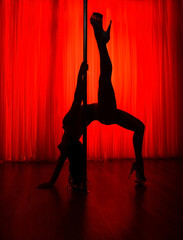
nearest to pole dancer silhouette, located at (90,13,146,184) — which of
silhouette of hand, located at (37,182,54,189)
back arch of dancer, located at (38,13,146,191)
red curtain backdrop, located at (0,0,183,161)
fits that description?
back arch of dancer, located at (38,13,146,191)

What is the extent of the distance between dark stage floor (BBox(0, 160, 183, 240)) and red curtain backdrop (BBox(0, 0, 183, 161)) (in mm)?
1090

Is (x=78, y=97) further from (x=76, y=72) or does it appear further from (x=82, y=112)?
(x=76, y=72)

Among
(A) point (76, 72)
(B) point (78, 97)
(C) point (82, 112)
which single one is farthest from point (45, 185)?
(A) point (76, 72)

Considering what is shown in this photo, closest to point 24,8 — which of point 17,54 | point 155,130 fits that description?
point 17,54

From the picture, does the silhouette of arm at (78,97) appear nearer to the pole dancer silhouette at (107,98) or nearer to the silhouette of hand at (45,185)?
the pole dancer silhouette at (107,98)

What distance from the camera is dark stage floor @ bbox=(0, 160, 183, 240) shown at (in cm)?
134

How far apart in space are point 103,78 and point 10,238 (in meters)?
1.27

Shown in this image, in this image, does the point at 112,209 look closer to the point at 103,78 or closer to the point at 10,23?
the point at 103,78

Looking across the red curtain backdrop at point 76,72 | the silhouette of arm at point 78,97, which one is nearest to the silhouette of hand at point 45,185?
the silhouette of arm at point 78,97

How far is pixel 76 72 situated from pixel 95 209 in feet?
8.53

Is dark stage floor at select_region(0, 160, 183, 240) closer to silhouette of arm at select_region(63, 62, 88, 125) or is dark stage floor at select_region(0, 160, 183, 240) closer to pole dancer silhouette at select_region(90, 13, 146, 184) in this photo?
pole dancer silhouette at select_region(90, 13, 146, 184)

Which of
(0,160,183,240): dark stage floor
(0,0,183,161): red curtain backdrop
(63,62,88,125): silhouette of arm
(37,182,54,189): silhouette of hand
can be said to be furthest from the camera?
(0,0,183,161): red curtain backdrop

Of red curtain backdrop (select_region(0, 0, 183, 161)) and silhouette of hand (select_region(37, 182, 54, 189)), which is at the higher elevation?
red curtain backdrop (select_region(0, 0, 183, 161))

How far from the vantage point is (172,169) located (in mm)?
3168
